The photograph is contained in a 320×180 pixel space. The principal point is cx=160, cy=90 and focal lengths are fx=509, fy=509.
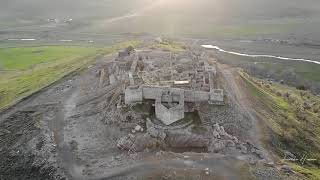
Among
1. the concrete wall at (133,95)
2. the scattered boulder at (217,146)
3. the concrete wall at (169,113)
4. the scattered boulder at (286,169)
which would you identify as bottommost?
the scattered boulder at (286,169)

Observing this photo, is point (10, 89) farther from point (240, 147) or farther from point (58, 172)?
A: point (240, 147)

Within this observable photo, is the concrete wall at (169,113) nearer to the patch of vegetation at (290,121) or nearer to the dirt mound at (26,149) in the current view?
the patch of vegetation at (290,121)

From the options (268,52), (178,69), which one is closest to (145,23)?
(268,52)

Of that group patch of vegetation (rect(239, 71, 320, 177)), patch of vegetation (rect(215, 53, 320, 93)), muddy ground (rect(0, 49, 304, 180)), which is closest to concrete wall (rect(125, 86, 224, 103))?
muddy ground (rect(0, 49, 304, 180))

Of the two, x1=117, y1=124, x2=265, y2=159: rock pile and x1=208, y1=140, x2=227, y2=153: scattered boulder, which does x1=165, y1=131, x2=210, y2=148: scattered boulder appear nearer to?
x1=117, y1=124, x2=265, y2=159: rock pile

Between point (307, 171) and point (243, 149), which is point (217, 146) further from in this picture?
point (307, 171)

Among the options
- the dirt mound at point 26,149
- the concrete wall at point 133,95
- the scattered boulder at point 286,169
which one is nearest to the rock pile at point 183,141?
the scattered boulder at point 286,169
